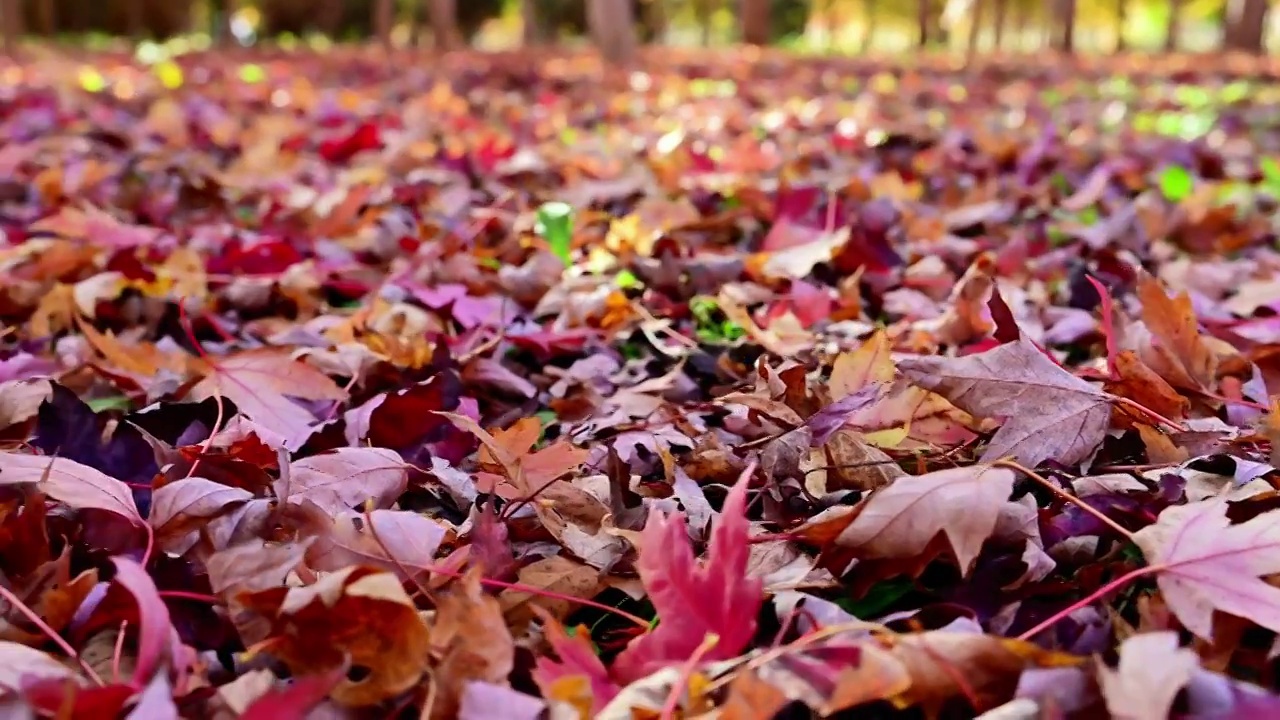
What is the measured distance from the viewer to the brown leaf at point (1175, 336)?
1332mm

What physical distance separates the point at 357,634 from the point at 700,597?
0.84 ft

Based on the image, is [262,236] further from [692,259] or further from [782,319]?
[782,319]

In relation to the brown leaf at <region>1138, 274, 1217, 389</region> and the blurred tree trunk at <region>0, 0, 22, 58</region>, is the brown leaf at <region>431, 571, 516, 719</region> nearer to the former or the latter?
the brown leaf at <region>1138, 274, 1217, 389</region>

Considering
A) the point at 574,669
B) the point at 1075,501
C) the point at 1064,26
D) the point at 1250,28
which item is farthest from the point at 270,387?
Answer: the point at 1250,28

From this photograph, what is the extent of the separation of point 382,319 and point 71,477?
2.55 ft

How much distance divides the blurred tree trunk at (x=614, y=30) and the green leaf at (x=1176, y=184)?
273 inches

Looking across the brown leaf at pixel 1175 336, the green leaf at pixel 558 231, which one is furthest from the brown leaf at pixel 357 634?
the green leaf at pixel 558 231

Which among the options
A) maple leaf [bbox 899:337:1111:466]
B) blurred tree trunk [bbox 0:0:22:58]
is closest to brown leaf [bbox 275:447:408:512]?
maple leaf [bbox 899:337:1111:466]

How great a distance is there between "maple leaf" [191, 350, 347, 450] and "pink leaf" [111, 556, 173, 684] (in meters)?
0.48

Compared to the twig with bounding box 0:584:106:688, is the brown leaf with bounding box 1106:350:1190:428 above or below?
above

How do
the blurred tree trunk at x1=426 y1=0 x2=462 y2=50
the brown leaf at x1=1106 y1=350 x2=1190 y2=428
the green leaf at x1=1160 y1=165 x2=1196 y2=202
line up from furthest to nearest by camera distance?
the blurred tree trunk at x1=426 y1=0 x2=462 y2=50
the green leaf at x1=1160 y1=165 x2=1196 y2=202
the brown leaf at x1=1106 y1=350 x2=1190 y2=428

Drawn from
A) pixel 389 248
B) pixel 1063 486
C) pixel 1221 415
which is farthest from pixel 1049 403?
pixel 389 248

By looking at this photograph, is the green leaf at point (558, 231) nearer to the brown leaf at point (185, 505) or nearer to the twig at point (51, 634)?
the brown leaf at point (185, 505)

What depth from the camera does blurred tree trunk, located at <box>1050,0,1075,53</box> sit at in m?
15.8
